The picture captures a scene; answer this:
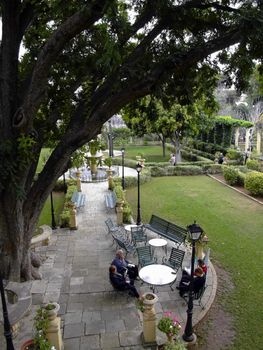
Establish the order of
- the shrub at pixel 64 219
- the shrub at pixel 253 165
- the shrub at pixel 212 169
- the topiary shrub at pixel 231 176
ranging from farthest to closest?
the shrub at pixel 212 169, the shrub at pixel 253 165, the topiary shrub at pixel 231 176, the shrub at pixel 64 219

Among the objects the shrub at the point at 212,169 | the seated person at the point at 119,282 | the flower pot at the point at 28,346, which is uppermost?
the shrub at the point at 212,169

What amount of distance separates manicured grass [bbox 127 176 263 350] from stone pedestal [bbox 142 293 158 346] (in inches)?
76.3

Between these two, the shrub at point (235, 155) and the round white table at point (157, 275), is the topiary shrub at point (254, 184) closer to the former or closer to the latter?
the shrub at point (235, 155)

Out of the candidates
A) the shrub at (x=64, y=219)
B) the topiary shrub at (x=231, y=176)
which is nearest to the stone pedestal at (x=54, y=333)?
the shrub at (x=64, y=219)

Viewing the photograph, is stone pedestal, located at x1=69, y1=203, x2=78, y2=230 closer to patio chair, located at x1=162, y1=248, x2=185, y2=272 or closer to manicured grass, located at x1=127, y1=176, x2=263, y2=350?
manicured grass, located at x1=127, y1=176, x2=263, y2=350

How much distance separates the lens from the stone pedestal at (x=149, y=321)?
6602 millimetres

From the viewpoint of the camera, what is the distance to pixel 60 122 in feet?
31.4

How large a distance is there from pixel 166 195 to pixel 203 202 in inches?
104

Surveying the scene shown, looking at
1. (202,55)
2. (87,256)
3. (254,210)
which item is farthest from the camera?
(254,210)

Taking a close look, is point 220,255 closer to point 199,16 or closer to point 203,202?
point 203,202

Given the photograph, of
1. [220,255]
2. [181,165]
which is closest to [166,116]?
[181,165]

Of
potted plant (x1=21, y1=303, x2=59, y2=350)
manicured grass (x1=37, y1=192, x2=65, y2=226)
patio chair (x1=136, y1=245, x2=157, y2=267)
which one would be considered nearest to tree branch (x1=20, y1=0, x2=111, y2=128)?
potted plant (x1=21, y1=303, x2=59, y2=350)

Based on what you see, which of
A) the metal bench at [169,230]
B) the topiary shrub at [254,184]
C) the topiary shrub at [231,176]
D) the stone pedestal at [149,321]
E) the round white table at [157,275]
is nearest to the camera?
the stone pedestal at [149,321]

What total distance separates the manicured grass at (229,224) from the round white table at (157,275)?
1658 millimetres
